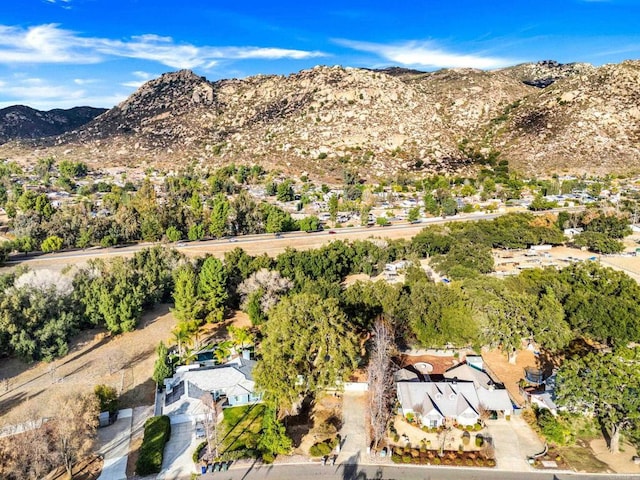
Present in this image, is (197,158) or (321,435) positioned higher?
(197,158)

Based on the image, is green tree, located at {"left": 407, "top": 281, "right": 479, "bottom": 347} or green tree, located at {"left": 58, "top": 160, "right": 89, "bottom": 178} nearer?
green tree, located at {"left": 407, "top": 281, "right": 479, "bottom": 347}

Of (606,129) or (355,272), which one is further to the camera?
(606,129)

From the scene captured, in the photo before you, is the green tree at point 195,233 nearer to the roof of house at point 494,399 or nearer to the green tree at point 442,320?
the green tree at point 442,320

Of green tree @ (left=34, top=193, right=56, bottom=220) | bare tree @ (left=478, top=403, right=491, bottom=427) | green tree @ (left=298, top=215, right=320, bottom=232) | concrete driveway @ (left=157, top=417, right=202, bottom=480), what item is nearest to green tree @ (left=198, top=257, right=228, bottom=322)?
concrete driveway @ (left=157, top=417, right=202, bottom=480)

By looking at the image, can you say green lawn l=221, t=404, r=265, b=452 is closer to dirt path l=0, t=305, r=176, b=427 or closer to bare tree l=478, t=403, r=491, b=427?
dirt path l=0, t=305, r=176, b=427

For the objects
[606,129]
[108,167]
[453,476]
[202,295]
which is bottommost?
[453,476]

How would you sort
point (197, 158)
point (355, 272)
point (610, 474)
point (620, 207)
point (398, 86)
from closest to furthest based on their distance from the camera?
1. point (610, 474)
2. point (355, 272)
3. point (620, 207)
4. point (197, 158)
5. point (398, 86)

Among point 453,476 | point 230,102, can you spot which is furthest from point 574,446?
point 230,102

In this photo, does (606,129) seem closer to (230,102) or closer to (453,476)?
(230,102)
